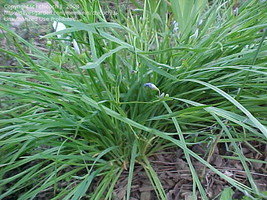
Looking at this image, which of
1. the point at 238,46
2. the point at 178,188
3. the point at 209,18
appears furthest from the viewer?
the point at 209,18

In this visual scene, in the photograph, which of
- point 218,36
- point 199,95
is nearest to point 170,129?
point 199,95

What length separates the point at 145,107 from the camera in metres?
1.09

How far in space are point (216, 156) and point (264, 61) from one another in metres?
0.41

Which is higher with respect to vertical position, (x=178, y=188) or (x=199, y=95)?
(x=199, y=95)

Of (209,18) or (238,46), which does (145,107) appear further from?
(209,18)

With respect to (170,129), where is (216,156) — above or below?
below

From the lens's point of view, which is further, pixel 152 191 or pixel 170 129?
pixel 170 129

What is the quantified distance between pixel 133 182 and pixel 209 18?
841 mm

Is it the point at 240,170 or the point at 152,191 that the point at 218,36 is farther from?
the point at 152,191

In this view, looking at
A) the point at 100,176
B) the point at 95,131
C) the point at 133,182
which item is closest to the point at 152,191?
the point at 133,182

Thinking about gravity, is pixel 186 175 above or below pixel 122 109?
below

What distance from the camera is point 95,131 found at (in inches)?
46.3

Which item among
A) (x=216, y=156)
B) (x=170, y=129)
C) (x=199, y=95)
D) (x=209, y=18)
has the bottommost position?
(x=216, y=156)

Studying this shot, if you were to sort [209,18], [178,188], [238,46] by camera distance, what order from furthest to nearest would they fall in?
[209,18] → [238,46] → [178,188]
